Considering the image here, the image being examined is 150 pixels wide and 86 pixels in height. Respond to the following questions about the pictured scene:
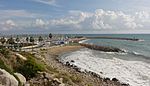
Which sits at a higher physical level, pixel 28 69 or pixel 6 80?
pixel 6 80

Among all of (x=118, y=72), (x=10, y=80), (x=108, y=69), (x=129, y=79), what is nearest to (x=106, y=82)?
(x=129, y=79)

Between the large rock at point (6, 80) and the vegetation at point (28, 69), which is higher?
the large rock at point (6, 80)

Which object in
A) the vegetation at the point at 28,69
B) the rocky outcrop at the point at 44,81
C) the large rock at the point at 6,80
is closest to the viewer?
the large rock at the point at 6,80

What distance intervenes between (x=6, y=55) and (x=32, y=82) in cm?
606

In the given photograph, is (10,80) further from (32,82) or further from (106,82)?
(106,82)

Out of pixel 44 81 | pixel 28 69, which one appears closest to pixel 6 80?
pixel 44 81

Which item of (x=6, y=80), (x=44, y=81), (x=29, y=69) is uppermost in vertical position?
(x=6, y=80)

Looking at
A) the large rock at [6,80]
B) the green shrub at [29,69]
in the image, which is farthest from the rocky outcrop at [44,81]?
the large rock at [6,80]

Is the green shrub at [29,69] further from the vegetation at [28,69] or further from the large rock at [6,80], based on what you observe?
the large rock at [6,80]

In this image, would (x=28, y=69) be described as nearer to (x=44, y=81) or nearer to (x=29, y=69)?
(x=29, y=69)

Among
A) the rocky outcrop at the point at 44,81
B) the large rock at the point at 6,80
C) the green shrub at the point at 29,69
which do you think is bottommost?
the rocky outcrop at the point at 44,81

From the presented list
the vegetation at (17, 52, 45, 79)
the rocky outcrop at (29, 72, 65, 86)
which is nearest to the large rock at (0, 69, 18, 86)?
the rocky outcrop at (29, 72, 65, 86)

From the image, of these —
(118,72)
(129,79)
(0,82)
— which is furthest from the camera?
(118,72)

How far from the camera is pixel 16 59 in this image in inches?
968
